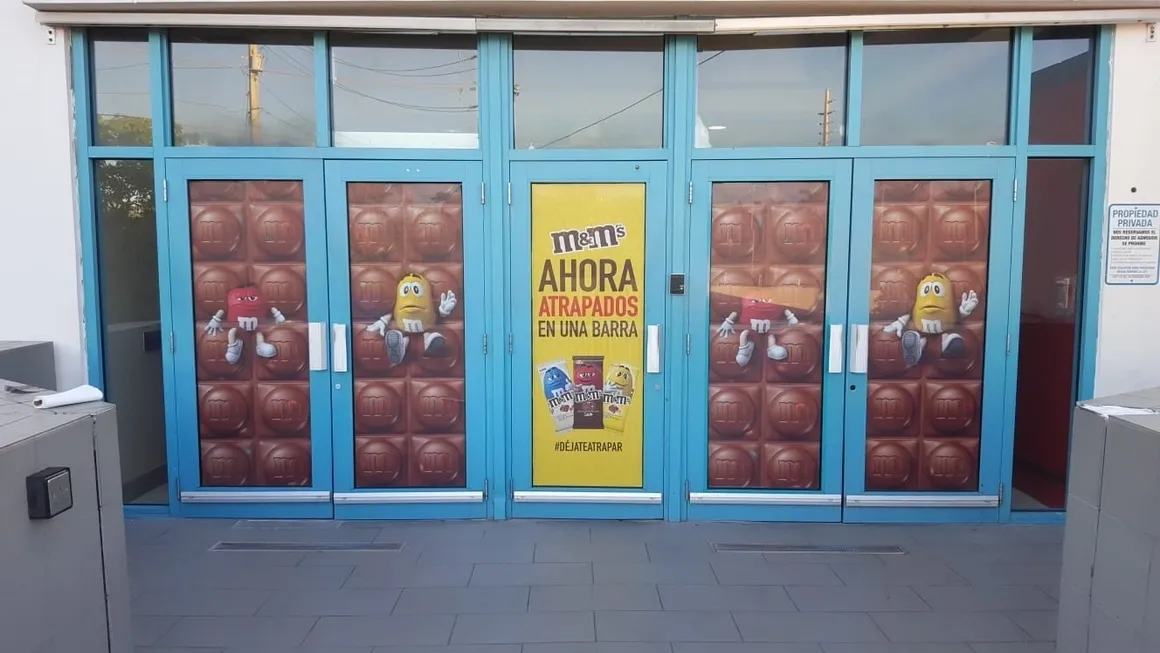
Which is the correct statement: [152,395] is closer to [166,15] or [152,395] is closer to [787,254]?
[166,15]

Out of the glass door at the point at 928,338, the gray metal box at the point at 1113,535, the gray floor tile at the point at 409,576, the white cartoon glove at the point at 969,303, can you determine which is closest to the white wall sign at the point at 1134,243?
the glass door at the point at 928,338

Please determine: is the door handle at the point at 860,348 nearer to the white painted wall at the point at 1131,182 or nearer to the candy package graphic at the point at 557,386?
the white painted wall at the point at 1131,182

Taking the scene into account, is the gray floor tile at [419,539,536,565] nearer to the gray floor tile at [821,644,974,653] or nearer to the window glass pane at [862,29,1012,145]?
the gray floor tile at [821,644,974,653]

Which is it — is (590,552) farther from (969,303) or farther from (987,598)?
(969,303)

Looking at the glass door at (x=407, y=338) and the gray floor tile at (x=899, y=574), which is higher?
the glass door at (x=407, y=338)

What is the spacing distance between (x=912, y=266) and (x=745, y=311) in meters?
1.21

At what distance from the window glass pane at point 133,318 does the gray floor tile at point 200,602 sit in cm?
143

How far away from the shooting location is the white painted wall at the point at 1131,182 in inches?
176

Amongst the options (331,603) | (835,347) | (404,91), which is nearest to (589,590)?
(331,603)

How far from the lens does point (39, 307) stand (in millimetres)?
4664

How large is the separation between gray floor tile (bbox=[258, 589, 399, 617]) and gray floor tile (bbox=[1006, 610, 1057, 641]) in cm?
335

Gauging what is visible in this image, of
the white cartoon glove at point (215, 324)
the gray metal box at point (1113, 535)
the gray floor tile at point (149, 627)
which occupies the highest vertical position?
the white cartoon glove at point (215, 324)

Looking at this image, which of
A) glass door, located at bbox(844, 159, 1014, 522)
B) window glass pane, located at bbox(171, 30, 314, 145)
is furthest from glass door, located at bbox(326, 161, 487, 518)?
glass door, located at bbox(844, 159, 1014, 522)

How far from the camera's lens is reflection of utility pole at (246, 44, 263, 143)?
4723 millimetres
